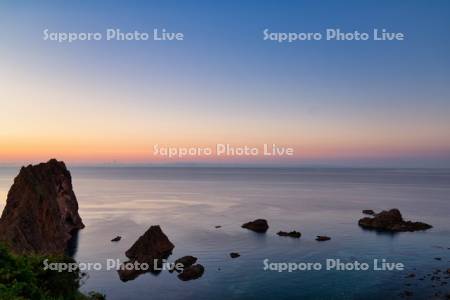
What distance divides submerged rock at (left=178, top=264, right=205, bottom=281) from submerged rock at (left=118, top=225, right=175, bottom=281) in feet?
20.4

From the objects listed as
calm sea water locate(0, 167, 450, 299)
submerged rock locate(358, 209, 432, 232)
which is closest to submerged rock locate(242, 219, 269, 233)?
calm sea water locate(0, 167, 450, 299)

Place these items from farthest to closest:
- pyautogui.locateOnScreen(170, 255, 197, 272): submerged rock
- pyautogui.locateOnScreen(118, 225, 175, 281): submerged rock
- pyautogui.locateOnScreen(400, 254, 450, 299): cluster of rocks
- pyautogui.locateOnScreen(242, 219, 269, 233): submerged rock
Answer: pyautogui.locateOnScreen(242, 219, 269, 233): submerged rock → pyautogui.locateOnScreen(118, 225, 175, 281): submerged rock → pyautogui.locateOnScreen(170, 255, 197, 272): submerged rock → pyautogui.locateOnScreen(400, 254, 450, 299): cluster of rocks

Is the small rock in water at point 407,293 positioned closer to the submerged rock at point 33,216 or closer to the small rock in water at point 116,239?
the submerged rock at point 33,216

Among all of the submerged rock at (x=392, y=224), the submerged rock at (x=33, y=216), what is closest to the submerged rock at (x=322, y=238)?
the submerged rock at (x=392, y=224)

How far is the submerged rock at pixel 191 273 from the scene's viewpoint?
5988 cm

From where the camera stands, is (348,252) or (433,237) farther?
(433,237)

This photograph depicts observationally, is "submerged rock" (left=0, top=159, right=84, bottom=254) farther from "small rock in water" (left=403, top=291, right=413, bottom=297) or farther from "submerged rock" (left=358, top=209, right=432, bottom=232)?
"submerged rock" (left=358, top=209, right=432, bottom=232)

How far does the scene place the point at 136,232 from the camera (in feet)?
327

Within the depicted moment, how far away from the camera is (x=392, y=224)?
3903 inches

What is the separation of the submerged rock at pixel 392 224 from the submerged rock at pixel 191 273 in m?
57.6

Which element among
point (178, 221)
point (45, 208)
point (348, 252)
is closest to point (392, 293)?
point (348, 252)

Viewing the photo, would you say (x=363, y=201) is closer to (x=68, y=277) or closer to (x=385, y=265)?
(x=385, y=265)

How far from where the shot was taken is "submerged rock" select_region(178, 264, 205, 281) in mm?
59875

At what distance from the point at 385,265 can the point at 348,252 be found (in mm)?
10202
